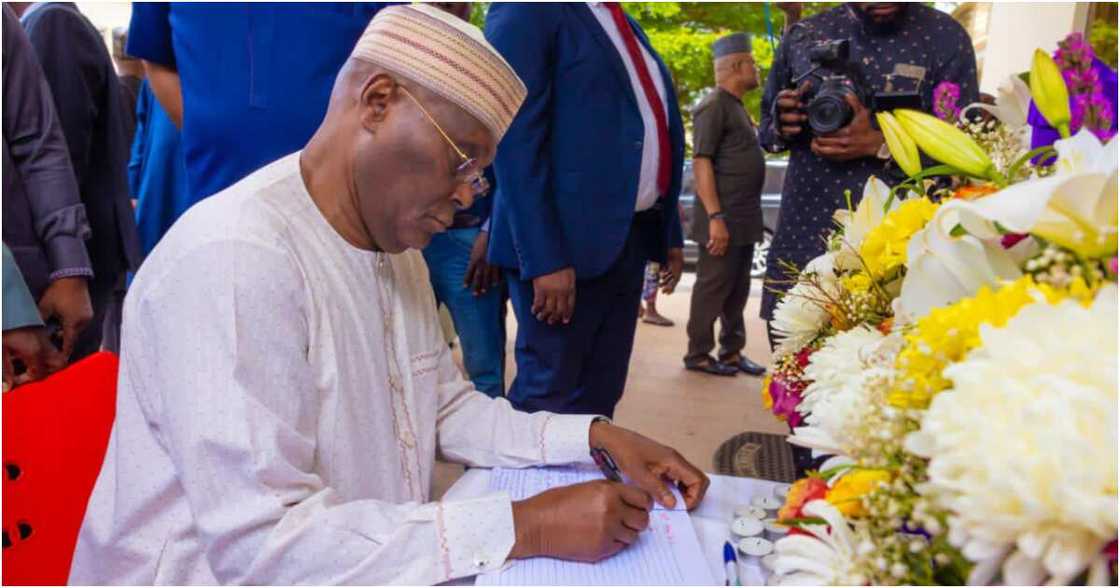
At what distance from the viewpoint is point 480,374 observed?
9.18 feet

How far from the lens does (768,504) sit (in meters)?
1.14

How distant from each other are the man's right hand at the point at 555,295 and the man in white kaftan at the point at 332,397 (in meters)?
0.83

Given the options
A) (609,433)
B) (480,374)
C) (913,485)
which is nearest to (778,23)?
(480,374)

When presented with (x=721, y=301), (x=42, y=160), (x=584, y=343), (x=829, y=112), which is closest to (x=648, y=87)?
(x=829, y=112)

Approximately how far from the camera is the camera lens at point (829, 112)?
82.1 inches

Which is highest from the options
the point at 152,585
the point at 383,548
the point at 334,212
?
the point at 334,212

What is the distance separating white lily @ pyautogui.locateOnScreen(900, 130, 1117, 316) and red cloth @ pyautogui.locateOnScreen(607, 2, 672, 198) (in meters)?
1.79

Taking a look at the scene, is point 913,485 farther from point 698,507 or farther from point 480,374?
point 480,374

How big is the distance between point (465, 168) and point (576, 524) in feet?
1.79

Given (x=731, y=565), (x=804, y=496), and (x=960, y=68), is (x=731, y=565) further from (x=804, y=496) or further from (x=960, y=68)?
(x=960, y=68)

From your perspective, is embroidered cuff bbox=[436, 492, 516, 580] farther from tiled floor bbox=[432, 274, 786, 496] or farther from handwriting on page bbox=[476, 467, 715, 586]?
tiled floor bbox=[432, 274, 786, 496]

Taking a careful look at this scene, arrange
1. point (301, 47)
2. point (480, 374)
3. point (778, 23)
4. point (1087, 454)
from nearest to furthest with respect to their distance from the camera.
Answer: point (1087, 454), point (301, 47), point (480, 374), point (778, 23)

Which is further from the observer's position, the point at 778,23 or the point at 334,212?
the point at 778,23

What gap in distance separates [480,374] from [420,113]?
1731mm
